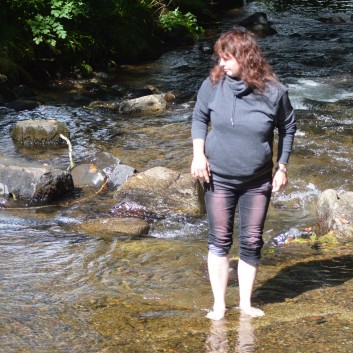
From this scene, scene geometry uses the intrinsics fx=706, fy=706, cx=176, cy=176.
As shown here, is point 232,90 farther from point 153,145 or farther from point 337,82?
point 337,82

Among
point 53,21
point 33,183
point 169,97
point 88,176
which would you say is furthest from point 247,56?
point 53,21

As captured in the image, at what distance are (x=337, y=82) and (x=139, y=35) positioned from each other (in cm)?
510

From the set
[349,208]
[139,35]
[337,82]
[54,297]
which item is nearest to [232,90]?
[54,297]

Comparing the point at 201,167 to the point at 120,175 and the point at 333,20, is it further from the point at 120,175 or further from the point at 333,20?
the point at 333,20

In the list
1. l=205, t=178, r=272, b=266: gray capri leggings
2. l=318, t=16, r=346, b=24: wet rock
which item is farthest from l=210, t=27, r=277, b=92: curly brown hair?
l=318, t=16, r=346, b=24: wet rock

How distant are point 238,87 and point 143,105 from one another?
7671 millimetres

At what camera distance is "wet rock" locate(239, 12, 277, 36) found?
17859mm

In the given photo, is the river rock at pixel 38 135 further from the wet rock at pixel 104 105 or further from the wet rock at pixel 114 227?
the wet rock at pixel 114 227

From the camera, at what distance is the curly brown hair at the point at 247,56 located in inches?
157

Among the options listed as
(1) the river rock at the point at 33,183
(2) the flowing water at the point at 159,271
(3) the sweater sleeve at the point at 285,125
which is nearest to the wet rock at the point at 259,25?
(2) the flowing water at the point at 159,271

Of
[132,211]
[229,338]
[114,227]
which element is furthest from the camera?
[132,211]

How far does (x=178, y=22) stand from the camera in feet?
57.0

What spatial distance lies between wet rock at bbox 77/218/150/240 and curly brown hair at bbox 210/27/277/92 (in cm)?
271

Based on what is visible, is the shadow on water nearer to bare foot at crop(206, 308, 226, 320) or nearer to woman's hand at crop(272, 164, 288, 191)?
bare foot at crop(206, 308, 226, 320)
